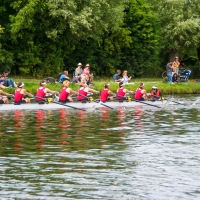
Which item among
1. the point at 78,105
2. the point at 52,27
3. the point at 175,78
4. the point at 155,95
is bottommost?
the point at 78,105

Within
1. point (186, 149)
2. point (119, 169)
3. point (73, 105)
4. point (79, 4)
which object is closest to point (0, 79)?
point (73, 105)

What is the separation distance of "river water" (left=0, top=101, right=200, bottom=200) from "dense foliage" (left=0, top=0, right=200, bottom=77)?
857 inches

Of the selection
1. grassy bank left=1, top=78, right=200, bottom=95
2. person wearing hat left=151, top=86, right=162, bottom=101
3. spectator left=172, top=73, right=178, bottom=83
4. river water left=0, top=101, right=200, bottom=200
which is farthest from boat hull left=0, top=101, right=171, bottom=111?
spectator left=172, top=73, right=178, bottom=83

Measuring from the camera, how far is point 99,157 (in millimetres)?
22578

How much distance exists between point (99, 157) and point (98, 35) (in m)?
44.3

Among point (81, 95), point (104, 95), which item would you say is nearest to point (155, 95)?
point (104, 95)

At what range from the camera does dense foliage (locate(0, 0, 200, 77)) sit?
192 feet

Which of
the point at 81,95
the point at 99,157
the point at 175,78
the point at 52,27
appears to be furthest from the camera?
the point at 52,27

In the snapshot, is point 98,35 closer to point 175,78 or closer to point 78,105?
point 175,78

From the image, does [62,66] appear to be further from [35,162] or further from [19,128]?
[35,162]

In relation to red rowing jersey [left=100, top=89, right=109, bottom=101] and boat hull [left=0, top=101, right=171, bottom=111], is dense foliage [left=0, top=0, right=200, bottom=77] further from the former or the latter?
Answer: boat hull [left=0, top=101, right=171, bottom=111]

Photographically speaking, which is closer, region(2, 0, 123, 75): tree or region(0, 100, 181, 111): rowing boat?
region(0, 100, 181, 111): rowing boat

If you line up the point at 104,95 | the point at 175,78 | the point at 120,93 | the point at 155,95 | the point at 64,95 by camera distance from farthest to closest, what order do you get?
the point at 175,78 → the point at 155,95 → the point at 120,93 → the point at 104,95 → the point at 64,95

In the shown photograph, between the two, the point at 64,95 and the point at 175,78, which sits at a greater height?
A: the point at 64,95
